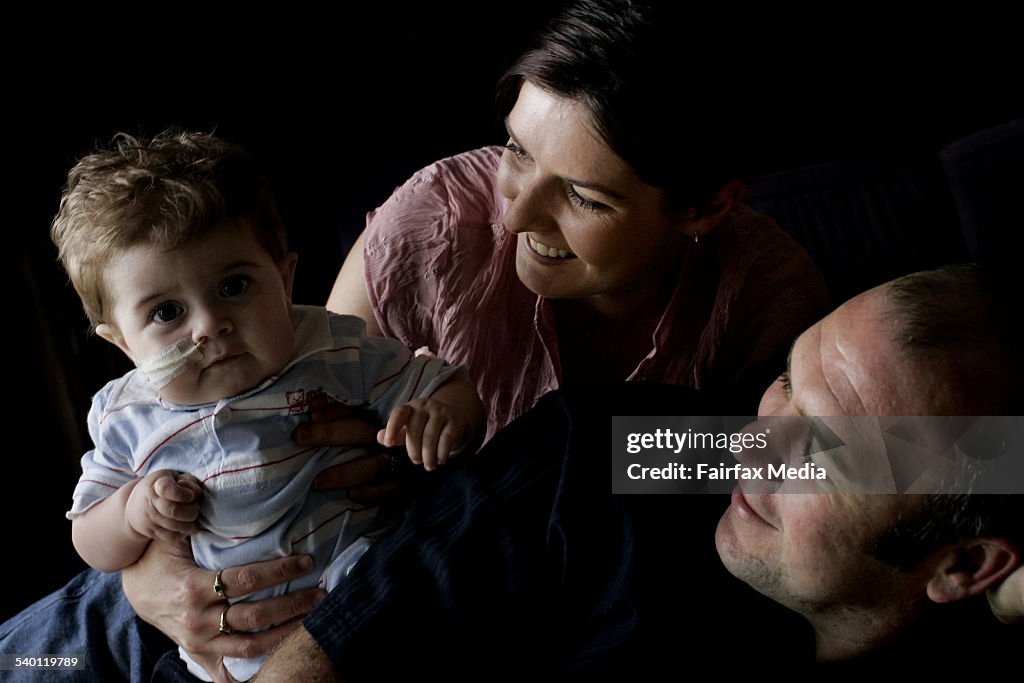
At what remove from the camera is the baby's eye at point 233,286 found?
1128 mm

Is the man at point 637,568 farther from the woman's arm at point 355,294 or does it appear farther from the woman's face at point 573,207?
the woman's arm at point 355,294

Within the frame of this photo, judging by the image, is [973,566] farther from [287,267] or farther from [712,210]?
[287,267]

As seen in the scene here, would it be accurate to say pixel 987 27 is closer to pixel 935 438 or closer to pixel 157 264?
pixel 935 438

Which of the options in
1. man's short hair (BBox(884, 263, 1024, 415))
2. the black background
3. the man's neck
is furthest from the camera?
the black background

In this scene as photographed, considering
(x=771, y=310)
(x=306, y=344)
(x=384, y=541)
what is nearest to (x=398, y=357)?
(x=306, y=344)

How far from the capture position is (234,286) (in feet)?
3.73

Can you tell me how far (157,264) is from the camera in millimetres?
1077

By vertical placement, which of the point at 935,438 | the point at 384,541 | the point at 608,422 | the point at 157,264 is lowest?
the point at 384,541

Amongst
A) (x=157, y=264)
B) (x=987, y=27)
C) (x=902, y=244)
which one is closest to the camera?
(x=157, y=264)

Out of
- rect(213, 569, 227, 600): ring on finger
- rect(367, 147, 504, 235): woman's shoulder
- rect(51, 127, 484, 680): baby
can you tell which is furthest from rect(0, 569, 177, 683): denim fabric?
rect(367, 147, 504, 235): woman's shoulder

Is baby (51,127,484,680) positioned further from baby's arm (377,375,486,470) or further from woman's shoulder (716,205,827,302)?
woman's shoulder (716,205,827,302)

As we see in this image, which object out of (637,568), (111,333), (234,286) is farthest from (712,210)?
(111,333)

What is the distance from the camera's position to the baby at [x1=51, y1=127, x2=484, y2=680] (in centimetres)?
110

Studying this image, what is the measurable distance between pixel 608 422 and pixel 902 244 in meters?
1.32
